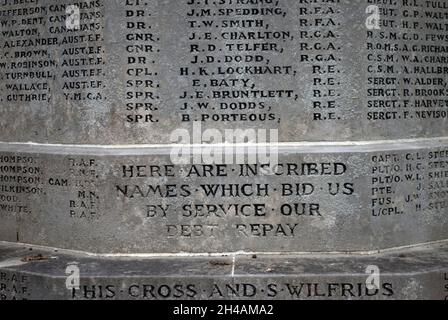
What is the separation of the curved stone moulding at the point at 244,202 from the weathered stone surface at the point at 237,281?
0.28 metres

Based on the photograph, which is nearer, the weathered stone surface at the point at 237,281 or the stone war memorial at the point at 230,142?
the weathered stone surface at the point at 237,281

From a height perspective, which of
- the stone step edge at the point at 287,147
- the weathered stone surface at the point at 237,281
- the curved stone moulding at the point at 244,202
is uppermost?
the stone step edge at the point at 287,147

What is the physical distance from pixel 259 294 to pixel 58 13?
3.12 meters

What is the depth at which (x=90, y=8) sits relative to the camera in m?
4.82

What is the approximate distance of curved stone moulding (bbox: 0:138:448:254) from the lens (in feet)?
14.9

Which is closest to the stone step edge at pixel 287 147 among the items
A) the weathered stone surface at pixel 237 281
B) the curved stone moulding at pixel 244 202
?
the curved stone moulding at pixel 244 202

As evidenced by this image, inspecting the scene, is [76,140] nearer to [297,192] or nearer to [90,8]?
[90,8]

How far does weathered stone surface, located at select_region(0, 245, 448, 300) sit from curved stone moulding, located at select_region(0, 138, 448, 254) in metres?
0.28

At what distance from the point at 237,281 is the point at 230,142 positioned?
4.13ft

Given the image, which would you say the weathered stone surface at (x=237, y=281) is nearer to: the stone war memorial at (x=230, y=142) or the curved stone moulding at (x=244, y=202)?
the stone war memorial at (x=230, y=142)

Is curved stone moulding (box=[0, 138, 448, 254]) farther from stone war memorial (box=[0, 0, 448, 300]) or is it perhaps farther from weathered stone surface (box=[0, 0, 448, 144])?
weathered stone surface (box=[0, 0, 448, 144])

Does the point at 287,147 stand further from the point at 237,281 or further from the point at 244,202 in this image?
the point at 237,281

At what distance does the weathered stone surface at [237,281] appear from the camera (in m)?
4.12
